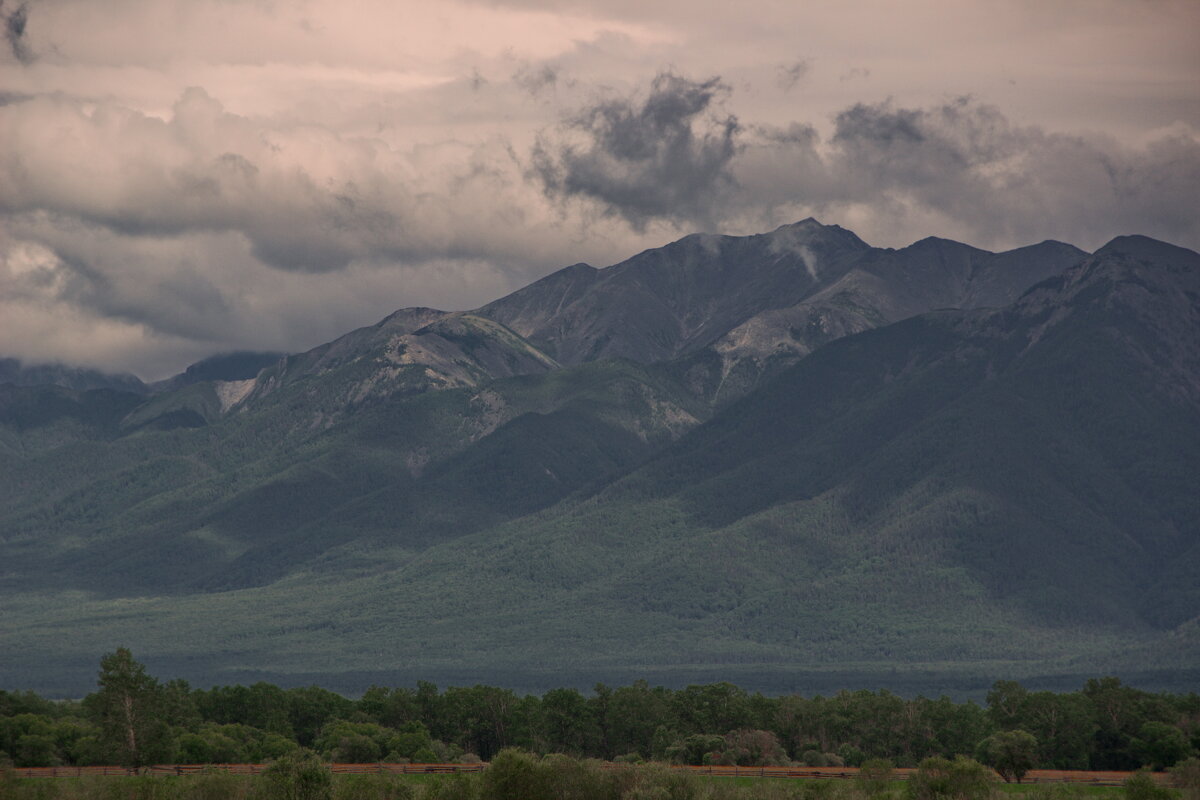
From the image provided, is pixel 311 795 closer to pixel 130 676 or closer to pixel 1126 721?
pixel 130 676

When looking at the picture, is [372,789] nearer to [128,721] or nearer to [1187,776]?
[128,721]

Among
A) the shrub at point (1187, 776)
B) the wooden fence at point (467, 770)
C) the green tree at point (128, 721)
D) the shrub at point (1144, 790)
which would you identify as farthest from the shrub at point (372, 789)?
the shrub at point (1187, 776)

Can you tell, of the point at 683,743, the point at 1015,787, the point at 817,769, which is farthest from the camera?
the point at 683,743

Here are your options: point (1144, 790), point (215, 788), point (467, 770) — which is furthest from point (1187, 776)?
point (215, 788)

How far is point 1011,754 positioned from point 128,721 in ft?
320

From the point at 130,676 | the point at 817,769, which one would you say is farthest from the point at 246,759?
the point at 817,769

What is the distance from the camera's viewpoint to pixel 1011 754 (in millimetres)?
180375

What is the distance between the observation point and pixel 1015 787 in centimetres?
16325

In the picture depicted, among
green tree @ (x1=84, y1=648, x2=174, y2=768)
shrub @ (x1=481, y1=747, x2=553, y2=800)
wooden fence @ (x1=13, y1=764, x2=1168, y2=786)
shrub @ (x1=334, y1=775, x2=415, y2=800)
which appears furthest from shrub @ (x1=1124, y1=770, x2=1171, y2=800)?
green tree @ (x1=84, y1=648, x2=174, y2=768)

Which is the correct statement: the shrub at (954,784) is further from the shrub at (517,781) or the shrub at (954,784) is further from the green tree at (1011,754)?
the shrub at (517,781)

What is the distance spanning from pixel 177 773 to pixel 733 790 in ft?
200

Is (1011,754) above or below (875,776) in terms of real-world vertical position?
below

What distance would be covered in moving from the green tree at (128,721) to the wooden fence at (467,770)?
160 centimetres

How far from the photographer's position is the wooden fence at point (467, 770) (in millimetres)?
169750
